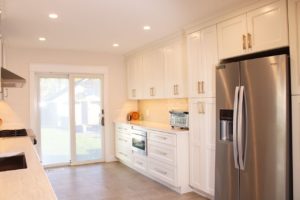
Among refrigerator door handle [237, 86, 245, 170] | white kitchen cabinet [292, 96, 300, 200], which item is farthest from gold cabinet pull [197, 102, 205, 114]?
white kitchen cabinet [292, 96, 300, 200]

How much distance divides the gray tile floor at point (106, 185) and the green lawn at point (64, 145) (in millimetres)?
324

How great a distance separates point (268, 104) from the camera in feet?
8.71

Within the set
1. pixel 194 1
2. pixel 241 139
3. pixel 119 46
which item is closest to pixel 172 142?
pixel 241 139

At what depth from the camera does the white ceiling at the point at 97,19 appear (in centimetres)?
310

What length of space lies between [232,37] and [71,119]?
12.8 feet

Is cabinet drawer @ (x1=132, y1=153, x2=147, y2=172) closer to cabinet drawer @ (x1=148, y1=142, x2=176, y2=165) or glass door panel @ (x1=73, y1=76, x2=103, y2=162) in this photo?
Result: cabinet drawer @ (x1=148, y1=142, x2=176, y2=165)

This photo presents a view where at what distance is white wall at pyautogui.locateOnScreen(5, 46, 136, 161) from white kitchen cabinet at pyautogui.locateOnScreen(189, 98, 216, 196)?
2.70 m

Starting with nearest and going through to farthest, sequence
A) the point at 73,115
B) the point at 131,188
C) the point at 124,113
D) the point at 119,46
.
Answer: the point at 131,188 < the point at 119,46 < the point at 73,115 < the point at 124,113

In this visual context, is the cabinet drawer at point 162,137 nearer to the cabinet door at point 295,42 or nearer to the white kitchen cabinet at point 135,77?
the white kitchen cabinet at point 135,77

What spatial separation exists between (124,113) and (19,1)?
3790mm

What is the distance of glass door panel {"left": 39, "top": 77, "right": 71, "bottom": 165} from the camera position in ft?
18.6

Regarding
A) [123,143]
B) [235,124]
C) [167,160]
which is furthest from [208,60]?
[123,143]

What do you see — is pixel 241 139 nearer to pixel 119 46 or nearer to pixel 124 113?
pixel 119 46

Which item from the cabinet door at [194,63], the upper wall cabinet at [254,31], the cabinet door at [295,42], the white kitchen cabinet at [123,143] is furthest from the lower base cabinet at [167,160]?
the cabinet door at [295,42]
